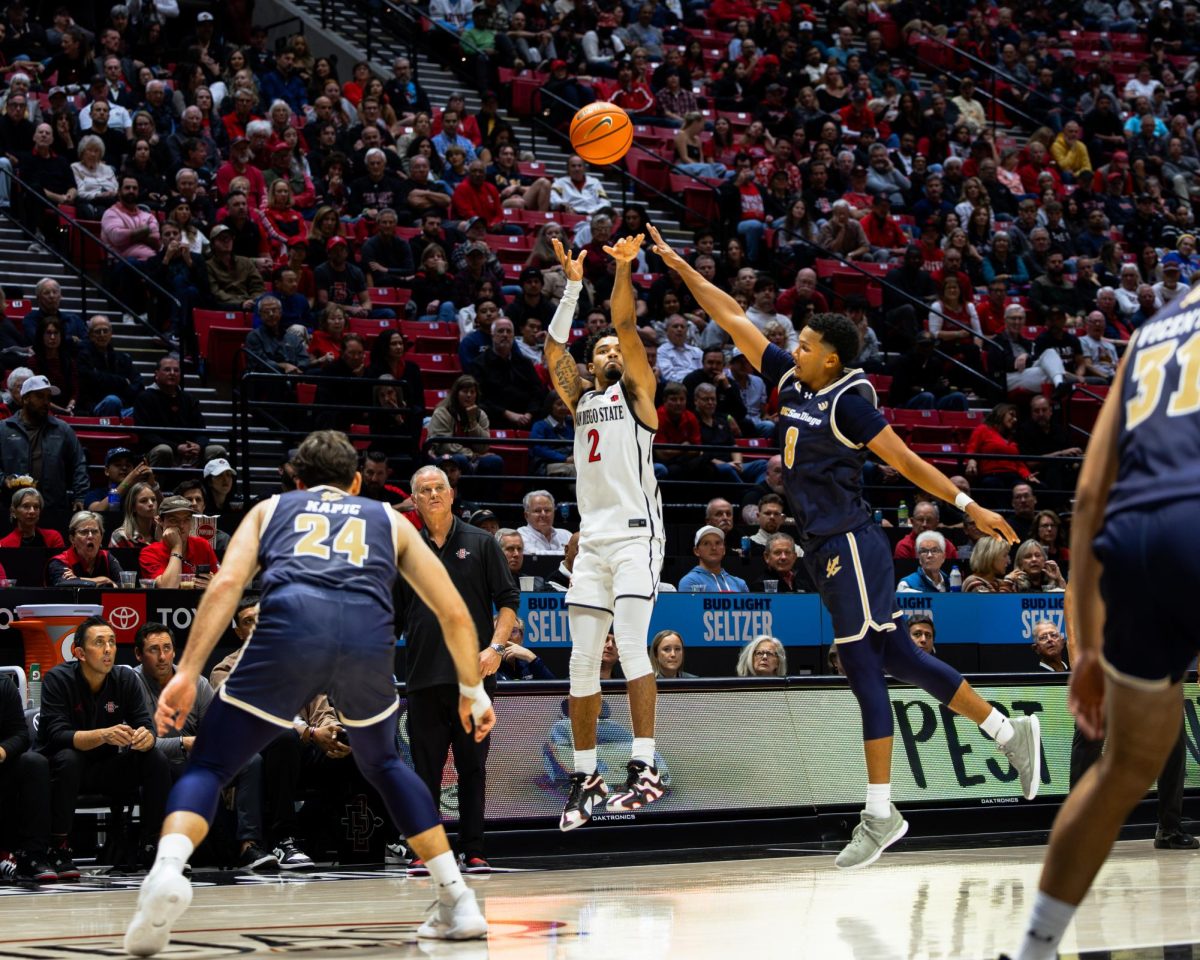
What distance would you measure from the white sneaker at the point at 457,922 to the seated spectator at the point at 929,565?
840 centimetres

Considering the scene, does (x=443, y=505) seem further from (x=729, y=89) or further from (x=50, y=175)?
(x=729, y=89)

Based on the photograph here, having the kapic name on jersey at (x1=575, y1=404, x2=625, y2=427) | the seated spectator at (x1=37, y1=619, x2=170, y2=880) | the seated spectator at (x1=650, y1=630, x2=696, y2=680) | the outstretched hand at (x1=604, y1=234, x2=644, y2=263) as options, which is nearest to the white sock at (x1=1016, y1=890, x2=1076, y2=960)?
the kapic name on jersey at (x1=575, y1=404, x2=625, y2=427)

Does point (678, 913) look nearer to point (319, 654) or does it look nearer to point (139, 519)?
point (319, 654)

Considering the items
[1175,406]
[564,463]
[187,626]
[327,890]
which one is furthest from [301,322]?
[1175,406]

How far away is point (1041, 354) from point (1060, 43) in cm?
1131

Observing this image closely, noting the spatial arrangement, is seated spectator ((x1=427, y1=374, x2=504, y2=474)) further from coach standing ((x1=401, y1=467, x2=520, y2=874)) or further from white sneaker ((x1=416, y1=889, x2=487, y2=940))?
white sneaker ((x1=416, y1=889, x2=487, y2=940))

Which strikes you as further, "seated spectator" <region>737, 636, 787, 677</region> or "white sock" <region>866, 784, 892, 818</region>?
"seated spectator" <region>737, 636, 787, 677</region>

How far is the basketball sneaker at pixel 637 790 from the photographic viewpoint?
28.0ft

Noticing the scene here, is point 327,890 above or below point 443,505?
below

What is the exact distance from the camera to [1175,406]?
13.9 ft

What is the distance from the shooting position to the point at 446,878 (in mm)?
6113

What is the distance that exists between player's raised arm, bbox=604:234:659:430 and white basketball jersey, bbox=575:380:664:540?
0.07 meters

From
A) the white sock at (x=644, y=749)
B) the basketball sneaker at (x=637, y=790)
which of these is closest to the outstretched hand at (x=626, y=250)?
the white sock at (x=644, y=749)

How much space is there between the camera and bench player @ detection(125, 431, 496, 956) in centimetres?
567
